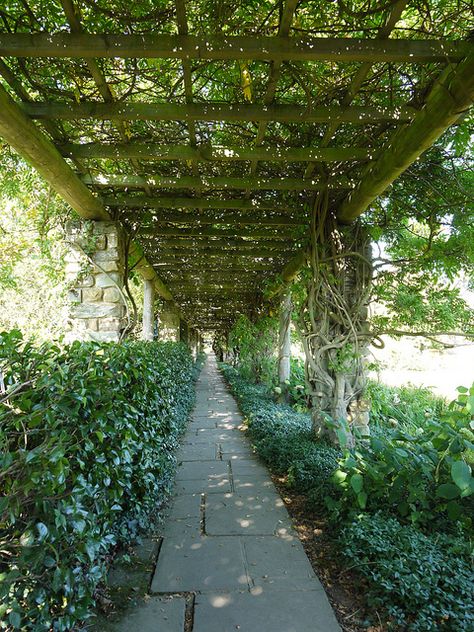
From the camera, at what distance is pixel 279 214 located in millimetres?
4469

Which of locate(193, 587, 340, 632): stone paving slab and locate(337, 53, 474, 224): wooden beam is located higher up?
locate(337, 53, 474, 224): wooden beam

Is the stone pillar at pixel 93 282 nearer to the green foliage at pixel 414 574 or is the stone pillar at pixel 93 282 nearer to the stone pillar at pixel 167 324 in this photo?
the green foliage at pixel 414 574

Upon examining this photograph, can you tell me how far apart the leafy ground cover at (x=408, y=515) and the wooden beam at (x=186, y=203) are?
244 centimetres

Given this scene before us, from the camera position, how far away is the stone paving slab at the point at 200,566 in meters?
2.08

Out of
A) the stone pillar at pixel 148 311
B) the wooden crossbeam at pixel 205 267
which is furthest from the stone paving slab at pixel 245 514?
the stone pillar at pixel 148 311

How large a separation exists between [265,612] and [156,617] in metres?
0.50

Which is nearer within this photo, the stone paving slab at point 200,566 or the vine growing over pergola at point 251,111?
the vine growing over pergola at point 251,111

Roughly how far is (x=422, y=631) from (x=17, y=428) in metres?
1.79

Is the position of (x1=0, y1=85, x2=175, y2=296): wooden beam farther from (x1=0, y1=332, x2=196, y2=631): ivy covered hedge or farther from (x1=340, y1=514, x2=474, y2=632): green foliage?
(x1=340, y1=514, x2=474, y2=632): green foliage

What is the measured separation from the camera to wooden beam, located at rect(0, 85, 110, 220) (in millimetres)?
2090

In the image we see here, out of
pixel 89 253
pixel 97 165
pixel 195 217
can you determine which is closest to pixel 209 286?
pixel 195 217

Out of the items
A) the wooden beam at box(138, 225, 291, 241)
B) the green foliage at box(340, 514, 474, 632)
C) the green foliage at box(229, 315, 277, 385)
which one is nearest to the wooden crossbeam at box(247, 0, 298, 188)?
the wooden beam at box(138, 225, 291, 241)

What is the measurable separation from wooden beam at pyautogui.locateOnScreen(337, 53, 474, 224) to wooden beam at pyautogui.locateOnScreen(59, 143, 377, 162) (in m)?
0.22

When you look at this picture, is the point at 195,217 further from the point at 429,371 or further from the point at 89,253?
the point at 429,371
